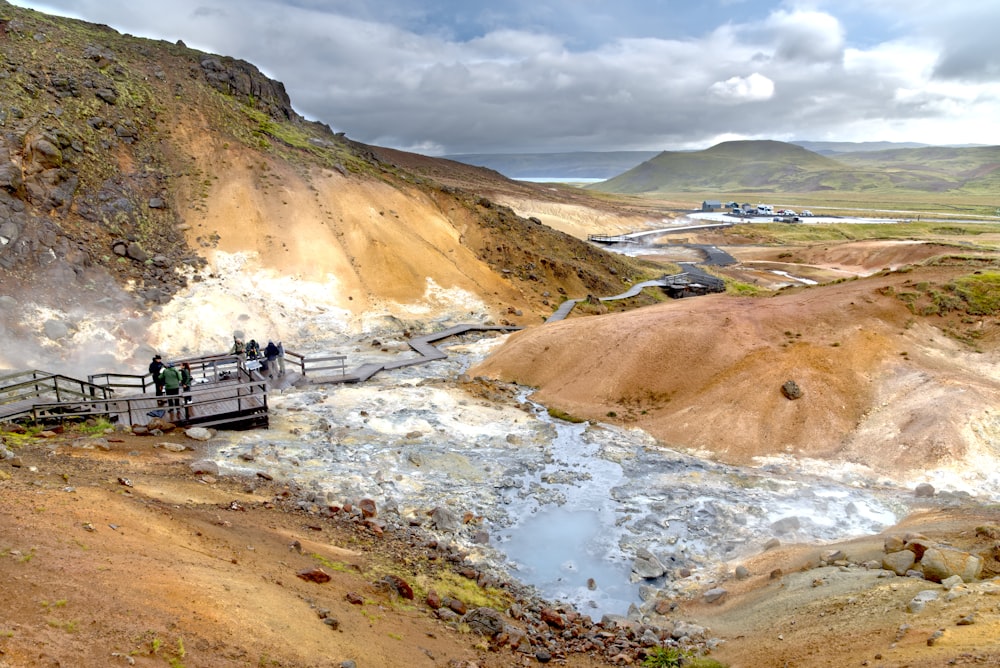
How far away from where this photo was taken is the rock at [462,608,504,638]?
1164 cm

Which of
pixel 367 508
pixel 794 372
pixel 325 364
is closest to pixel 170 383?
pixel 367 508

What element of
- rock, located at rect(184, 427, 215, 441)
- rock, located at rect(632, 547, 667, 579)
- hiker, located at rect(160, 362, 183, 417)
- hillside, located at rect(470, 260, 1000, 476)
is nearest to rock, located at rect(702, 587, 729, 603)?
rock, located at rect(632, 547, 667, 579)

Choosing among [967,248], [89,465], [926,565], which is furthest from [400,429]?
[967,248]

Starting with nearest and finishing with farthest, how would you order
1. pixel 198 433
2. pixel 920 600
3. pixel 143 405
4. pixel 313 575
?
pixel 920 600 → pixel 313 575 → pixel 198 433 → pixel 143 405

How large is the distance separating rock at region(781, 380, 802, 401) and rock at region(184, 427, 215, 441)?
64.4 ft

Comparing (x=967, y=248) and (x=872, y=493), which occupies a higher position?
(x=967, y=248)

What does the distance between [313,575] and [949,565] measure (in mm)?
11408

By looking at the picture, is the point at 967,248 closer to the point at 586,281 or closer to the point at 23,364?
the point at 586,281

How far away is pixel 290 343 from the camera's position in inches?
1330

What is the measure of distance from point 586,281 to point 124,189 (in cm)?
3162

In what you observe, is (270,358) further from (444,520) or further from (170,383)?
(444,520)

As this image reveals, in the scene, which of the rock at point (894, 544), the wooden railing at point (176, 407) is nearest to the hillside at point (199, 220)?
the wooden railing at point (176, 407)

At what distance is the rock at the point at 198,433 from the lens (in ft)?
62.8

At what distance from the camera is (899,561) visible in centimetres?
1223
